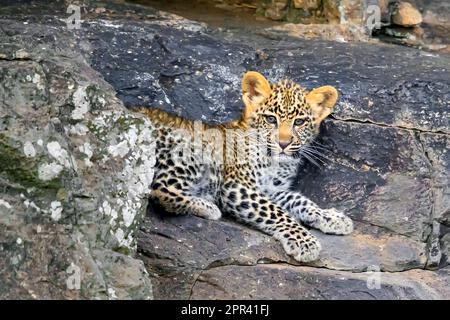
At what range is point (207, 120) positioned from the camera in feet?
42.8

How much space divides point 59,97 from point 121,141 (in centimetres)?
63

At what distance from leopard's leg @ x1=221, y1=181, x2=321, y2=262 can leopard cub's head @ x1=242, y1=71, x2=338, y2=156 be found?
0.57m

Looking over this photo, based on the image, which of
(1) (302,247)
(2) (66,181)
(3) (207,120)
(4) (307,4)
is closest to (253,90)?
(3) (207,120)

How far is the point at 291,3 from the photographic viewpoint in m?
15.4

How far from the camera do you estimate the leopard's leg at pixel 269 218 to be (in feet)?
38.2

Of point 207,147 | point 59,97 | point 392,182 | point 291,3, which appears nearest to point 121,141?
point 59,97

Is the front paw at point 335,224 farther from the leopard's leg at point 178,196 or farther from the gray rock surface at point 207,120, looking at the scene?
the leopard's leg at point 178,196

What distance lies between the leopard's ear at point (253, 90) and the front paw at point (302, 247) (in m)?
1.63

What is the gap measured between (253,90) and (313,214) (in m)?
1.42

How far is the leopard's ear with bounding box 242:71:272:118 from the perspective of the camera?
496 inches

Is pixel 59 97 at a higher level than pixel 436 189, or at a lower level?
higher

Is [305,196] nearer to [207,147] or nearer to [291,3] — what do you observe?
[207,147]

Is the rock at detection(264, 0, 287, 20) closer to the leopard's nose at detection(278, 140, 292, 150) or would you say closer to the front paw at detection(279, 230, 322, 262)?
the leopard's nose at detection(278, 140, 292, 150)
